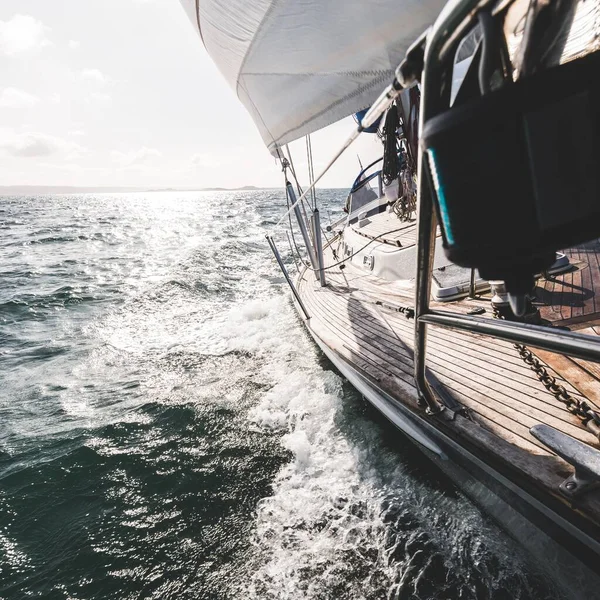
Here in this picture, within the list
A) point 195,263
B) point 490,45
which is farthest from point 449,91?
point 195,263

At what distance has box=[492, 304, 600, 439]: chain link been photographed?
2.10 meters

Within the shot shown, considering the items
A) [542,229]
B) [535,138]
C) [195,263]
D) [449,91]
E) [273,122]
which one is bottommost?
[195,263]

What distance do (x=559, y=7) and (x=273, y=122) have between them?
12.6 feet

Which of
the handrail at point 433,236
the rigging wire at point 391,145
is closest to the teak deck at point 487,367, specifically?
the handrail at point 433,236

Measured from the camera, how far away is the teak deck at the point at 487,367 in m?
2.06

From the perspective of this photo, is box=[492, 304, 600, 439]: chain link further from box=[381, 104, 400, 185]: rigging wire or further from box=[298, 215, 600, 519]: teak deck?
box=[381, 104, 400, 185]: rigging wire

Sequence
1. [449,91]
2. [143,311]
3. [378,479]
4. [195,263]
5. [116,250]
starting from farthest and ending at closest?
[116,250] → [195,263] → [143,311] → [378,479] → [449,91]

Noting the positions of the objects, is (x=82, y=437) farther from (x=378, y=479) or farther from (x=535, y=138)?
(x=535, y=138)

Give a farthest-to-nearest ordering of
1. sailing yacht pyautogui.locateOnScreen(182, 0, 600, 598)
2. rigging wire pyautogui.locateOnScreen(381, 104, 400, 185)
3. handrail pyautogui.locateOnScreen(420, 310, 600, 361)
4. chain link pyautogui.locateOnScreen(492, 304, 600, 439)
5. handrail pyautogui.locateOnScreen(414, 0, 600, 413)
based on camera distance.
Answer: rigging wire pyautogui.locateOnScreen(381, 104, 400, 185)
chain link pyautogui.locateOnScreen(492, 304, 600, 439)
handrail pyautogui.locateOnScreen(420, 310, 600, 361)
handrail pyautogui.locateOnScreen(414, 0, 600, 413)
sailing yacht pyautogui.locateOnScreen(182, 0, 600, 598)

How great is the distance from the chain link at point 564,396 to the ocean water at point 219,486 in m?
1.26

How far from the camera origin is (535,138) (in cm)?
76

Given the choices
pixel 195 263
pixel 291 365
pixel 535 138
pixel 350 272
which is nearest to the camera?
pixel 535 138

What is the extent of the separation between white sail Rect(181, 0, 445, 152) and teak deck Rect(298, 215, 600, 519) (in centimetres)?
214

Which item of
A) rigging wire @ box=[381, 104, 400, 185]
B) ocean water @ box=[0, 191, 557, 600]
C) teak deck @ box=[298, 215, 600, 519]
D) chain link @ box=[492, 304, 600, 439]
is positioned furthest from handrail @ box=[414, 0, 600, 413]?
rigging wire @ box=[381, 104, 400, 185]
